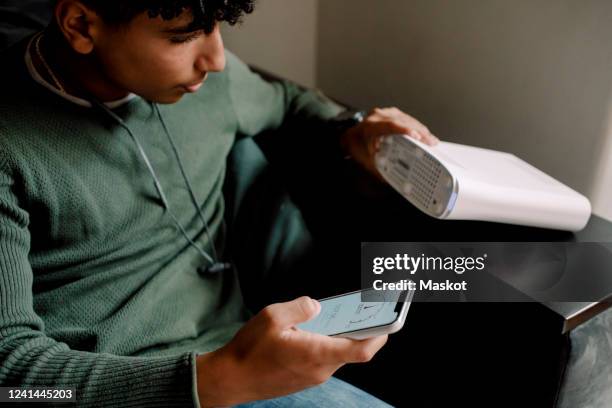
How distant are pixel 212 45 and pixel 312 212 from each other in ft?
1.49

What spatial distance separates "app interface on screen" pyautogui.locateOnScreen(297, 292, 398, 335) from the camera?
2.08 ft

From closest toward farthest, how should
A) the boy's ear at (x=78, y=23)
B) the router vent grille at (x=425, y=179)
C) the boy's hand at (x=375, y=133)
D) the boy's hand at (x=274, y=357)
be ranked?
the boy's hand at (x=274, y=357) → the boy's ear at (x=78, y=23) → the router vent grille at (x=425, y=179) → the boy's hand at (x=375, y=133)

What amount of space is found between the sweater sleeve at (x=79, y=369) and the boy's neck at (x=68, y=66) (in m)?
0.24

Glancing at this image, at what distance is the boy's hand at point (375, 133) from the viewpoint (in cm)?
95

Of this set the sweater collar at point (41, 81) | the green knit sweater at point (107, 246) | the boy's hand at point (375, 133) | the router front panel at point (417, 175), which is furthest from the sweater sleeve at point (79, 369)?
the boy's hand at point (375, 133)

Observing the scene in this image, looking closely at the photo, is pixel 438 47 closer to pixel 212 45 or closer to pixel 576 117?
pixel 576 117

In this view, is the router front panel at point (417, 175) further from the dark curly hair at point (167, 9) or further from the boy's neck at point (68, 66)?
the boy's neck at point (68, 66)

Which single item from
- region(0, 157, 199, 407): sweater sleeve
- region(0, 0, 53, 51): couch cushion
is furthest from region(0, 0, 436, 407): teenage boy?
region(0, 0, 53, 51): couch cushion

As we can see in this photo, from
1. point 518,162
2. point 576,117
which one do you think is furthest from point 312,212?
point 576,117

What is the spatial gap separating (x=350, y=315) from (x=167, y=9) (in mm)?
417

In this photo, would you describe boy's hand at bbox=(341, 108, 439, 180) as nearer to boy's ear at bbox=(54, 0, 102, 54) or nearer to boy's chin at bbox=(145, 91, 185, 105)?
boy's chin at bbox=(145, 91, 185, 105)

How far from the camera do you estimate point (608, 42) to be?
0.96 metres

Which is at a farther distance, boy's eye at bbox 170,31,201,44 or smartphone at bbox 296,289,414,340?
boy's eye at bbox 170,31,201,44

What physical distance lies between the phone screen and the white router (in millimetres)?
191
